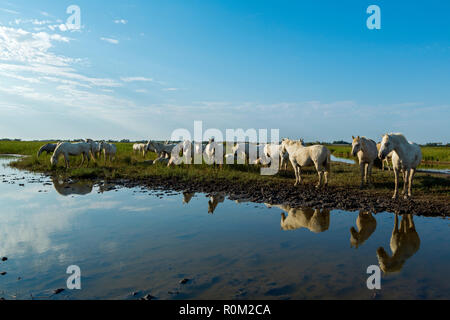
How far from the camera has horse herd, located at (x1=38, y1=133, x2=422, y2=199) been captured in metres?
10.6

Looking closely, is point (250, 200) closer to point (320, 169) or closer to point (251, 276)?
point (320, 169)

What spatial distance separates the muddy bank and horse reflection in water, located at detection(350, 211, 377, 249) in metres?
0.77

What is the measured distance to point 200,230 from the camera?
25.8 ft

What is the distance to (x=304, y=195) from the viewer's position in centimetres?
1148

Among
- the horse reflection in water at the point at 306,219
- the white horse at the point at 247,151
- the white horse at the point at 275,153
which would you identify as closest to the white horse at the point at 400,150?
the horse reflection in water at the point at 306,219

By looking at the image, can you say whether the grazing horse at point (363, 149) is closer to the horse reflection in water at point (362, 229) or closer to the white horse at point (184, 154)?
the horse reflection in water at point (362, 229)

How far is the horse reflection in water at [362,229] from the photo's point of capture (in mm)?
6891

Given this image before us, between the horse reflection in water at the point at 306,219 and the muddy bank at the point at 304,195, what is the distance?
54cm

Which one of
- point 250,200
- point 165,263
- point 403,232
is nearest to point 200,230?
point 165,263

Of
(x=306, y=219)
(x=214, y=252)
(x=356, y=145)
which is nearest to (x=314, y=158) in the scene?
(x=356, y=145)

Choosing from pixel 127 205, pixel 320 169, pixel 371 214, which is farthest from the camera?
pixel 320 169

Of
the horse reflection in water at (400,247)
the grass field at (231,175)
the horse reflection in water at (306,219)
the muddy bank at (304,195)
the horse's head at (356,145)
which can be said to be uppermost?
the horse's head at (356,145)

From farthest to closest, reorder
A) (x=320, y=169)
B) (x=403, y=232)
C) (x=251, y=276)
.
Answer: (x=320, y=169) → (x=403, y=232) → (x=251, y=276)

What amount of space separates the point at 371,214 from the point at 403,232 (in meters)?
1.67
